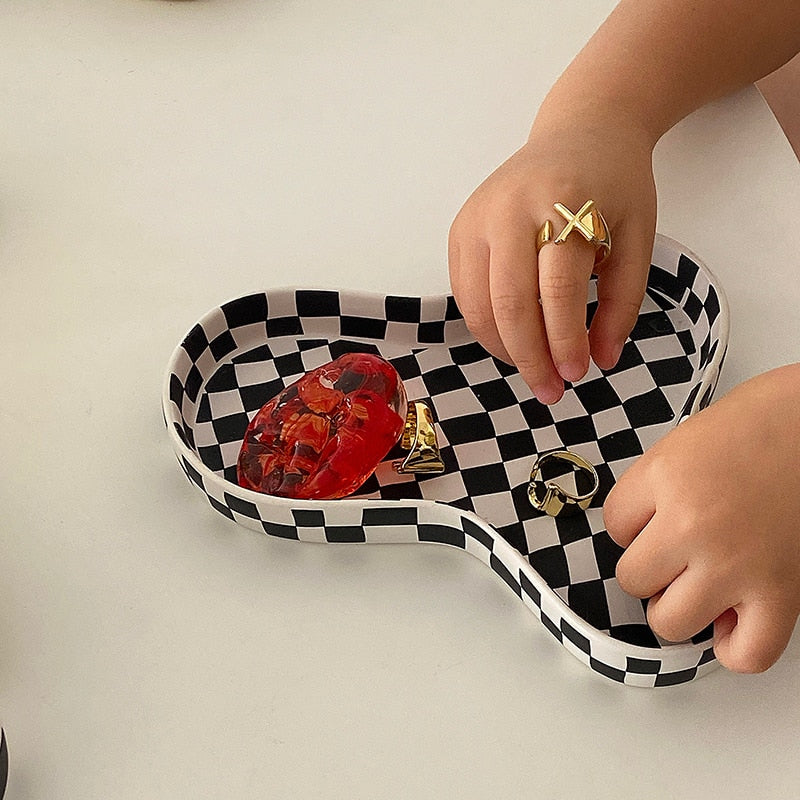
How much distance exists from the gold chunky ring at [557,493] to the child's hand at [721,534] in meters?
0.02

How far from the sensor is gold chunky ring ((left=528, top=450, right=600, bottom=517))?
46cm

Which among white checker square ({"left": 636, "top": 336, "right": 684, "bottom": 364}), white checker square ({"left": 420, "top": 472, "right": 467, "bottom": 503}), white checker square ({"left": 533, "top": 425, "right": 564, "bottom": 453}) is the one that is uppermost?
white checker square ({"left": 636, "top": 336, "right": 684, "bottom": 364})

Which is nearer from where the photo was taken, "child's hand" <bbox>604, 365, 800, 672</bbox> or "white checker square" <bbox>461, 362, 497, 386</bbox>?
"child's hand" <bbox>604, 365, 800, 672</bbox>

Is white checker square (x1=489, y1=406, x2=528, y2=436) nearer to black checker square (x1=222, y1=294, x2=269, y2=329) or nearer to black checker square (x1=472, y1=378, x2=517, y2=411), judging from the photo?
black checker square (x1=472, y1=378, x2=517, y2=411)

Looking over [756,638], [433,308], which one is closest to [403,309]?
[433,308]

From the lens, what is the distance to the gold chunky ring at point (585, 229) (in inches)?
18.8

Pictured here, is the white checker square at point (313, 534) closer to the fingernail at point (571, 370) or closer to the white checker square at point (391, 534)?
the white checker square at point (391, 534)

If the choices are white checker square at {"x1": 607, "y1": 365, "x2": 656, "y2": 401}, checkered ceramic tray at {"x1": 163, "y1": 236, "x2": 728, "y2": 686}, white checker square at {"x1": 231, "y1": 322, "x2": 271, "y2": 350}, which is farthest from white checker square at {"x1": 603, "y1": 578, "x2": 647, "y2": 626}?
white checker square at {"x1": 231, "y1": 322, "x2": 271, "y2": 350}

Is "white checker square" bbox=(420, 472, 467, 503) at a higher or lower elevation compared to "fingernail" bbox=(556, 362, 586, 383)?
lower

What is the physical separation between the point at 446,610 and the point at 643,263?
188 mm

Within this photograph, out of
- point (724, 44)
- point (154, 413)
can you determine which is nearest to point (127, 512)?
point (154, 413)

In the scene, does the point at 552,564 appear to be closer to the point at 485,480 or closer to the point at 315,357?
the point at 485,480

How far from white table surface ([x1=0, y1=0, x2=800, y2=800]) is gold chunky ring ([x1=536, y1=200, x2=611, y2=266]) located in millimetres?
91

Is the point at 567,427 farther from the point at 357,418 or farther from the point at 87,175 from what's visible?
the point at 87,175
